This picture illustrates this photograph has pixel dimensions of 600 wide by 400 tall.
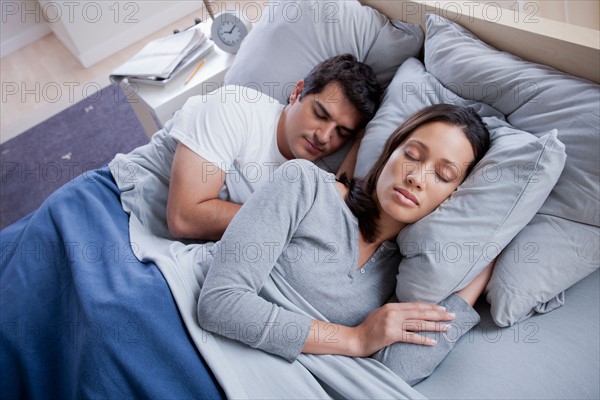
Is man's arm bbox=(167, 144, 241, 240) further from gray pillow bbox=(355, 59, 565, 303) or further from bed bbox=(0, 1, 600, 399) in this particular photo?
gray pillow bbox=(355, 59, 565, 303)

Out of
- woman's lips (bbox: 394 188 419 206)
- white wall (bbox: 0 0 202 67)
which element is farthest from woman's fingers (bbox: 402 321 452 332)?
white wall (bbox: 0 0 202 67)

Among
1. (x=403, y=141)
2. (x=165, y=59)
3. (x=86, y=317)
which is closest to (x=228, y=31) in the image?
(x=165, y=59)

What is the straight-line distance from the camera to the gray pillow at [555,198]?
2.84 feet

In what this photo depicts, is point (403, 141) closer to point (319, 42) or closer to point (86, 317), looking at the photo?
point (319, 42)

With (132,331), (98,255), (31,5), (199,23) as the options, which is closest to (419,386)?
(132,331)

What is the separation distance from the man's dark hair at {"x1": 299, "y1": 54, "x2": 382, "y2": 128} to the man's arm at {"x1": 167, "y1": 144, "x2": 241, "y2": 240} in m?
0.34

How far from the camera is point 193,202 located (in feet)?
3.56

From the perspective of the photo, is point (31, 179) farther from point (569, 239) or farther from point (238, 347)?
point (569, 239)

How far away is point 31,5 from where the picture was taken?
2783mm

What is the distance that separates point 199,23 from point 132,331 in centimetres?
131

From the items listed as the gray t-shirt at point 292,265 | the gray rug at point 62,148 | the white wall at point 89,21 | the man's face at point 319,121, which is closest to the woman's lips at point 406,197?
the gray t-shirt at point 292,265

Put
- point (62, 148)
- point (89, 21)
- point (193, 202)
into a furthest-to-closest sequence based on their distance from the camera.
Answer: point (89, 21), point (62, 148), point (193, 202)

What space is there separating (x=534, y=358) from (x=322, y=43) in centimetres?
98

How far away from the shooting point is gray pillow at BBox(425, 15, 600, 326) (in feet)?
2.84
